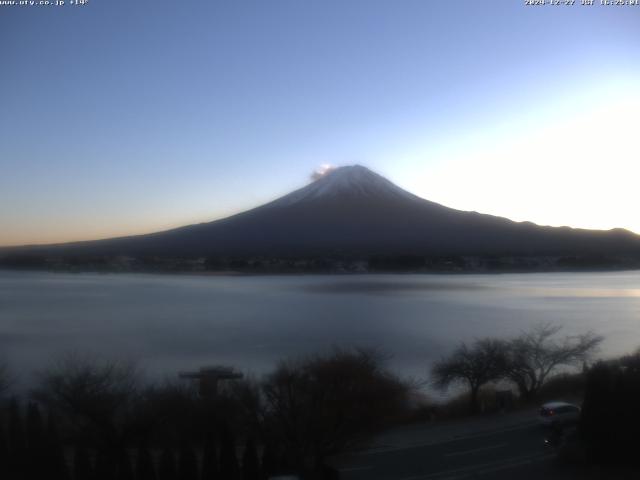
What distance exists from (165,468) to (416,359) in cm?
608

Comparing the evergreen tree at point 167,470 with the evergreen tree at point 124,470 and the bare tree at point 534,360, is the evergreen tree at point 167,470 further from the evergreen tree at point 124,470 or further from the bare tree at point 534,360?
the bare tree at point 534,360

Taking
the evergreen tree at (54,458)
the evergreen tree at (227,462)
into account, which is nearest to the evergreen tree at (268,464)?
the evergreen tree at (227,462)

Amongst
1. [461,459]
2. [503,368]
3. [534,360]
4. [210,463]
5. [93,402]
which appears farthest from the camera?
[534,360]

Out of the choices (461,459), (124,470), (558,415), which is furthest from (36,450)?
(558,415)

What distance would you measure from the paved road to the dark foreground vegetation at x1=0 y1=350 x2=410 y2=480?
0.64 feet

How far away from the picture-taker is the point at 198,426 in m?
4.39

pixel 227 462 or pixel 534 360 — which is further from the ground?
pixel 227 462

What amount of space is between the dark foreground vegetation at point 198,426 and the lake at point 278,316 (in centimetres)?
291

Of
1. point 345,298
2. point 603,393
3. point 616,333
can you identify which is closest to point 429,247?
point 345,298

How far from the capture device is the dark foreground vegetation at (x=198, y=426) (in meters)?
3.52

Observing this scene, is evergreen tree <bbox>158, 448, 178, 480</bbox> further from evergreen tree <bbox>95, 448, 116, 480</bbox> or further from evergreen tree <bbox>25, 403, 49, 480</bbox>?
evergreen tree <bbox>25, 403, 49, 480</bbox>

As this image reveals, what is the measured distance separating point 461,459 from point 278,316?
10972mm

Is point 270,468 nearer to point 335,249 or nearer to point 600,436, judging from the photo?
point 600,436

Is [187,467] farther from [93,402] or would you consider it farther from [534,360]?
[534,360]
